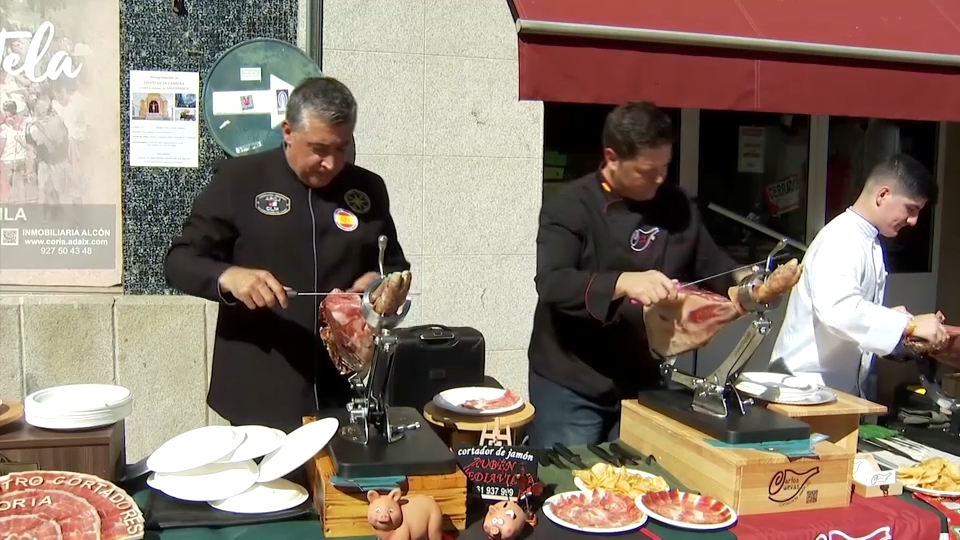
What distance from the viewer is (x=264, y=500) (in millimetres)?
1774

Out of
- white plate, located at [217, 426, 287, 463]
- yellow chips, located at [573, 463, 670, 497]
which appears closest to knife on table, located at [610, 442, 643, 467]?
yellow chips, located at [573, 463, 670, 497]

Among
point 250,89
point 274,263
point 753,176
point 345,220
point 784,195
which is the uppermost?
point 250,89

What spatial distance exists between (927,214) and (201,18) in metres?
5.06

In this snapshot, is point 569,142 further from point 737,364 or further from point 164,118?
point 737,364

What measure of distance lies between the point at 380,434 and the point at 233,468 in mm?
333

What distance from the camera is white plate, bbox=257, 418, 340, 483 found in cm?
177

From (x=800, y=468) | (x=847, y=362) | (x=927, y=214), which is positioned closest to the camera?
(x=800, y=468)

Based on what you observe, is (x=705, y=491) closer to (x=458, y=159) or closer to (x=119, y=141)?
(x=458, y=159)

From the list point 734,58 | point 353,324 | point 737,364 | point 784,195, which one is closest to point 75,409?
point 353,324

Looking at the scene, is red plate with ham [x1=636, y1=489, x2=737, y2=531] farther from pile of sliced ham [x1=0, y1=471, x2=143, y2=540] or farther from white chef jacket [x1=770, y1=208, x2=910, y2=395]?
pile of sliced ham [x1=0, y1=471, x2=143, y2=540]

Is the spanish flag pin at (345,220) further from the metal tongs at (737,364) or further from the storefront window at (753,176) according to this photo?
the storefront window at (753,176)

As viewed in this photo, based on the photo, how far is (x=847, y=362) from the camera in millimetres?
2740

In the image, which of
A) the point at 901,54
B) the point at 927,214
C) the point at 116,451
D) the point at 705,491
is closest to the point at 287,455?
the point at 116,451

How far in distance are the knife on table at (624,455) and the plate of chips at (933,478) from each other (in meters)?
0.68
